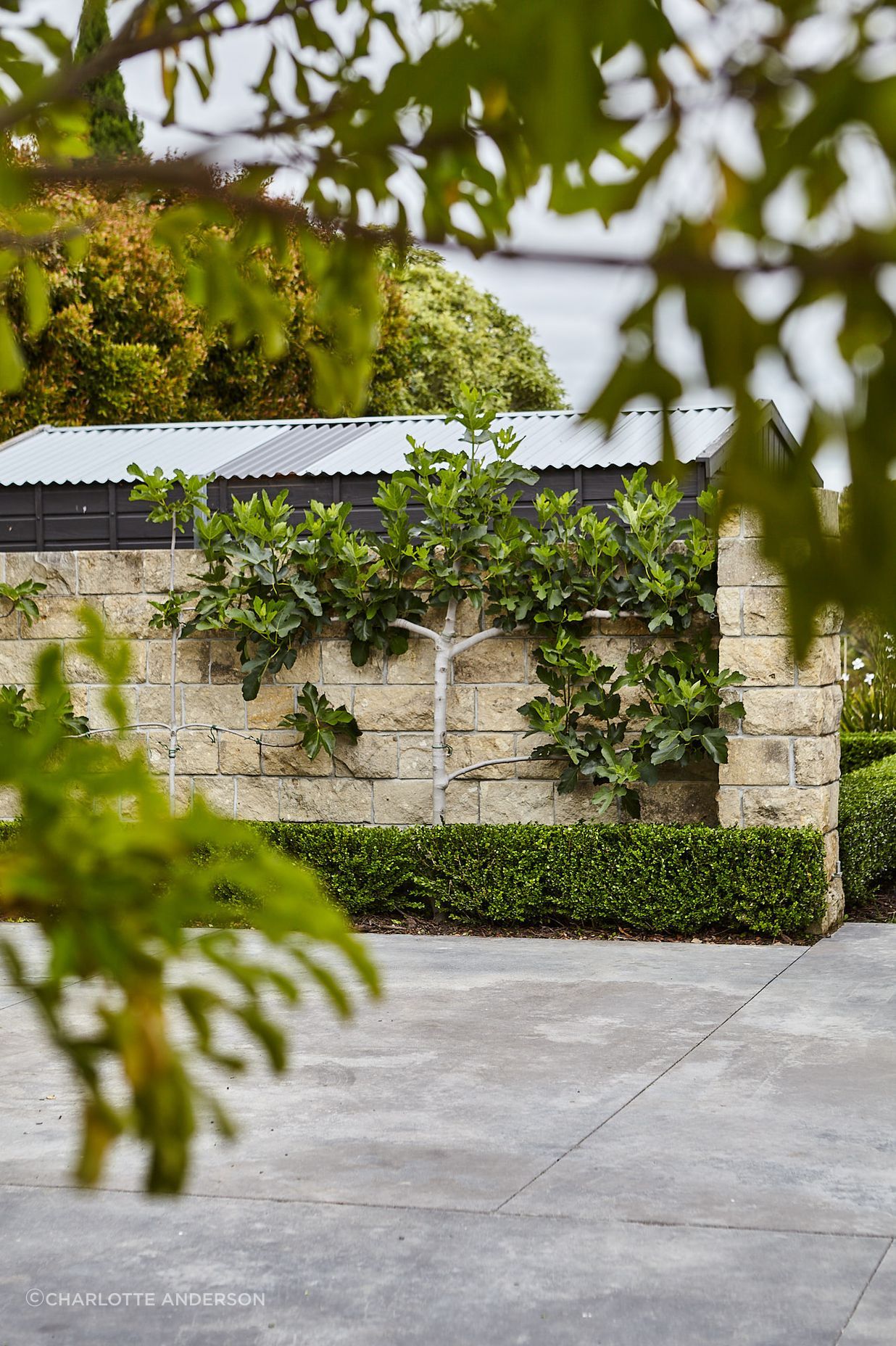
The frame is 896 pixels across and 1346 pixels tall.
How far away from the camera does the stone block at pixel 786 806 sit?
6.91 m

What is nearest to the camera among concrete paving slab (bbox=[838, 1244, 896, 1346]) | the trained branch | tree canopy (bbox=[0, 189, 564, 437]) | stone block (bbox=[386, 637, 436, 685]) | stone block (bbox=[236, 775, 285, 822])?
concrete paving slab (bbox=[838, 1244, 896, 1346])

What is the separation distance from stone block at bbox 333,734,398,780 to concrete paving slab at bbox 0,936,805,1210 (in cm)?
134

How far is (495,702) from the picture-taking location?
7602 mm

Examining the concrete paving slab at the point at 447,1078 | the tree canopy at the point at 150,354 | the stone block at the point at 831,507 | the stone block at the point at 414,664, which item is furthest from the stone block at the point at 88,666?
the tree canopy at the point at 150,354

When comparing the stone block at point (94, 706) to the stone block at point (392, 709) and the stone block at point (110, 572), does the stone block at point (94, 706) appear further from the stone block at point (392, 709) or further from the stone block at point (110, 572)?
the stone block at point (392, 709)

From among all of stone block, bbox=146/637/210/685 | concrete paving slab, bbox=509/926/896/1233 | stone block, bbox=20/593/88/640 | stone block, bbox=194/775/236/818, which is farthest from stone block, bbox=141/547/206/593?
concrete paving slab, bbox=509/926/896/1233

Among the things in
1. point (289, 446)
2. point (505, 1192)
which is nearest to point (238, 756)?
point (505, 1192)

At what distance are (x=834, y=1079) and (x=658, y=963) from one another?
73.4 inches

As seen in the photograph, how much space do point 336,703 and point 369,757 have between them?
0.35 metres

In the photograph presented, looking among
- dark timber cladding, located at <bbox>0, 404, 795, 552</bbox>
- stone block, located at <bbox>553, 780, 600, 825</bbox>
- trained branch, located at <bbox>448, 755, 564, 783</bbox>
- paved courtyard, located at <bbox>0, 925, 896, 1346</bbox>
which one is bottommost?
paved courtyard, located at <bbox>0, 925, 896, 1346</bbox>

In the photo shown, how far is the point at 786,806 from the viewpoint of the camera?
22.7 ft

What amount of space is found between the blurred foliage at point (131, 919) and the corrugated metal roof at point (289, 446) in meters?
14.0

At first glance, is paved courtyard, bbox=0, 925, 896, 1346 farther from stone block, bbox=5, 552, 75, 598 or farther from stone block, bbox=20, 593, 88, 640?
stone block, bbox=5, 552, 75, 598

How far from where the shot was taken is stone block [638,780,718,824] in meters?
7.33
